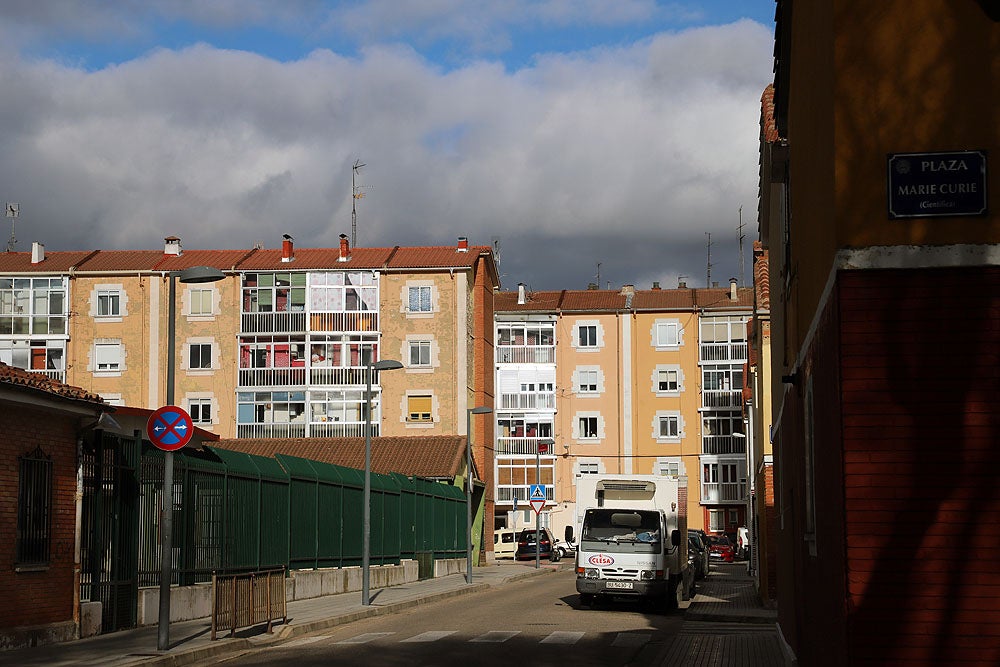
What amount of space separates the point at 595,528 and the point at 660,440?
51.5 m

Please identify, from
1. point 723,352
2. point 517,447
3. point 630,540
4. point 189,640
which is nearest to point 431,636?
point 189,640

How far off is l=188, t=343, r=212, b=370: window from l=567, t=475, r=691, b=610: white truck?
117 feet

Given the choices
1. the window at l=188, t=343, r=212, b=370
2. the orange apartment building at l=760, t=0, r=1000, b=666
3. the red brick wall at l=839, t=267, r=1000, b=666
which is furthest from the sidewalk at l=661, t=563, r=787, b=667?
the window at l=188, t=343, r=212, b=370

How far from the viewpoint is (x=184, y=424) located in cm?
1819

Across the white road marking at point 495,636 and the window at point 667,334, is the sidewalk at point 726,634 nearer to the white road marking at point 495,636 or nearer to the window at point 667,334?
the white road marking at point 495,636

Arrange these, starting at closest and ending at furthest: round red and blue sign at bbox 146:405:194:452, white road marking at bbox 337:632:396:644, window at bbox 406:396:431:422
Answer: round red and blue sign at bbox 146:405:194:452, white road marking at bbox 337:632:396:644, window at bbox 406:396:431:422

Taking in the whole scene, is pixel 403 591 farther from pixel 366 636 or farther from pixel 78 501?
pixel 78 501

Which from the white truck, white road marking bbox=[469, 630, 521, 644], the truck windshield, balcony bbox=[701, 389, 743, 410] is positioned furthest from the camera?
balcony bbox=[701, 389, 743, 410]

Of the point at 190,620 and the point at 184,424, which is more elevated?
the point at 184,424

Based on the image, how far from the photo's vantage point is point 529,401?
81750 millimetres

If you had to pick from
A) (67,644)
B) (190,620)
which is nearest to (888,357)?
(67,644)

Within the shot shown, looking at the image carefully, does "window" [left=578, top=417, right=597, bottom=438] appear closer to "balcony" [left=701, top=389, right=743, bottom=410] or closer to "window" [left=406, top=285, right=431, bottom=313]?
"balcony" [left=701, top=389, right=743, bottom=410]

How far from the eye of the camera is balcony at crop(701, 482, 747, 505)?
80.0 metres

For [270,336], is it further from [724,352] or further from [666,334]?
[724,352]
